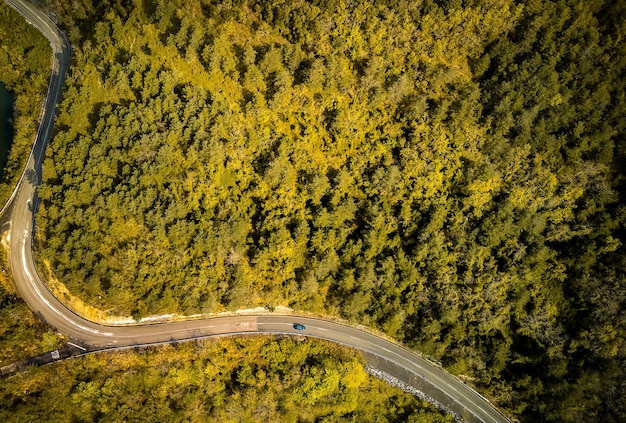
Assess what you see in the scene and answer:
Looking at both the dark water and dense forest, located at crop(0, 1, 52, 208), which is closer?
dense forest, located at crop(0, 1, 52, 208)

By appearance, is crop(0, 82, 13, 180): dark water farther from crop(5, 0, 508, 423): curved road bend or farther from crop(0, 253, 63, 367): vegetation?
crop(0, 253, 63, 367): vegetation

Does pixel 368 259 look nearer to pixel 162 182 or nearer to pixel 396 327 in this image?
pixel 396 327

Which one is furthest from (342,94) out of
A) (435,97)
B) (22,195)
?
(22,195)

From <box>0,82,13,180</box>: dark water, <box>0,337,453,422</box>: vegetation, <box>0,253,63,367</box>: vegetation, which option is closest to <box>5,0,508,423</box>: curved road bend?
<box>0,253,63,367</box>: vegetation

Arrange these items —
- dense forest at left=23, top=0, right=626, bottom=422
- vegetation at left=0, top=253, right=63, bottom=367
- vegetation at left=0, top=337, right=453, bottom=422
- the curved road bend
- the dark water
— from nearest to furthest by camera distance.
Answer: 1. vegetation at left=0, top=253, right=63, bottom=367
2. vegetation at left=0, top=337, right=453, bottom=422
3. the curved road bend
4. dense forest at left=23, top=0, right=626, bottom=422
5. the dark water

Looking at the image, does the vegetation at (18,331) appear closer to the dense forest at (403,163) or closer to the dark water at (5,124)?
the dense forest at (403,163)

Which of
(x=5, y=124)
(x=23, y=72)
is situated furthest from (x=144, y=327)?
(x=23, y=72)
